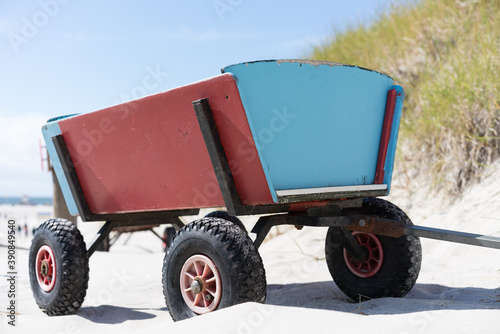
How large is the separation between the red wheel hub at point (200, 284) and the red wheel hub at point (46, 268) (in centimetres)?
121

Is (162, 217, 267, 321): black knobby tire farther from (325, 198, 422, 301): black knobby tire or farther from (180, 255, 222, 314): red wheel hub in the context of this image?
(325, 198, 422, 301): black knobby tire

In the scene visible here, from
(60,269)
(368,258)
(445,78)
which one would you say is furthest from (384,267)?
(445,78)

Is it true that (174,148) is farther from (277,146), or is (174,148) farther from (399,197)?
(399,197)

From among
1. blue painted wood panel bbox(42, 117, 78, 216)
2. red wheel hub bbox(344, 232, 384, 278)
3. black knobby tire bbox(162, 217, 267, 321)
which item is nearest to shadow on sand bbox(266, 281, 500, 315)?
red wheel hub bbox(344, 232, 384, 278)

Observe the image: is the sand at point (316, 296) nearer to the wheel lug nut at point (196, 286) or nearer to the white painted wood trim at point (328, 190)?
the wheel lug nut at point (196, 286)

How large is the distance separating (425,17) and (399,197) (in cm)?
294

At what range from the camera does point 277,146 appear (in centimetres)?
236

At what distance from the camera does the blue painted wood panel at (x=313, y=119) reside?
230 cm

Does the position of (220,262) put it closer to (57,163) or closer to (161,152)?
(161,152)

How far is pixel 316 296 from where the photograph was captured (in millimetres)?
3189

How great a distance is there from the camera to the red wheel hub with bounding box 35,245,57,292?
3.21 metres

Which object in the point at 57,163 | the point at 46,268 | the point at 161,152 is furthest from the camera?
the point at 57,163

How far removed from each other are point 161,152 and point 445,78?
383 centimetres

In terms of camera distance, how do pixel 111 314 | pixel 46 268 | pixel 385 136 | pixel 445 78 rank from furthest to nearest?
1. pixel 445 78
2. pixel 46 268
3. pixel 111 314
4. pixel 385 136
